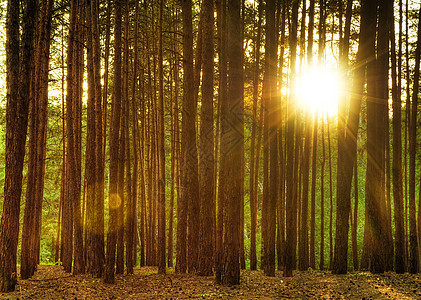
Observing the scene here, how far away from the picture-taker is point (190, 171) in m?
12.5

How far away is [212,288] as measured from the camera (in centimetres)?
926

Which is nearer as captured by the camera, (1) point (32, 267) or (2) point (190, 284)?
(2) point (190, 284)

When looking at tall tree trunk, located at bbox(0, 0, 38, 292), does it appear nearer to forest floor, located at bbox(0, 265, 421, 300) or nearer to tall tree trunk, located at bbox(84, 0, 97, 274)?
forest floor, located at bbox(0, 265, 421, 300)

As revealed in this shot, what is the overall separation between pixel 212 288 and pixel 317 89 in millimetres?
14262

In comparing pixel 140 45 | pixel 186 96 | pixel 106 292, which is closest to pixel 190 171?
pixel 186 96

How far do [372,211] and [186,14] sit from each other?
28.7ft

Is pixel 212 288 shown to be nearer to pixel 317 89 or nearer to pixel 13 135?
pixel 13 135

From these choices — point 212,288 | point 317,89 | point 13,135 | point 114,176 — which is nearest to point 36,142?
point 13,135

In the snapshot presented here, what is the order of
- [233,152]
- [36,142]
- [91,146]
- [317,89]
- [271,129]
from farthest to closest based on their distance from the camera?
[317,89] → [36,142] → [271,129] → [91,146] → [233,152]

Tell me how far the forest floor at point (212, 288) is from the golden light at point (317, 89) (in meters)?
8.14

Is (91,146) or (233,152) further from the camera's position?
(91,146)

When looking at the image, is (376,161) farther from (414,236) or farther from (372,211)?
(414,236)

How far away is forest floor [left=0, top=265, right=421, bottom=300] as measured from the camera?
8.66 m

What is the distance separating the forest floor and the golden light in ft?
26.7
